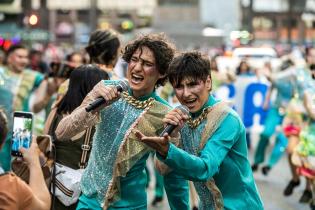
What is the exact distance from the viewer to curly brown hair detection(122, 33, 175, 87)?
5.14 metres

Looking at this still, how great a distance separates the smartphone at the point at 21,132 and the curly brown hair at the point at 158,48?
0.65 meters

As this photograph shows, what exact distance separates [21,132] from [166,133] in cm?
105

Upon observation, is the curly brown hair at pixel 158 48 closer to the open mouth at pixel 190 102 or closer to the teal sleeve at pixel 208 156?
the open mouth at pixel 190 102

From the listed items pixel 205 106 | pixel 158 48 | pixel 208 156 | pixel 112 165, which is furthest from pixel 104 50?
pixel 208 156

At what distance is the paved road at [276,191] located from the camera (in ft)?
36.3

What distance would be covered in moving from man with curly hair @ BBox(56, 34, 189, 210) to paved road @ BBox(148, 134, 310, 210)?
18.6 feet

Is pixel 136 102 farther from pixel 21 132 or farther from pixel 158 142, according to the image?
pixel 158 142

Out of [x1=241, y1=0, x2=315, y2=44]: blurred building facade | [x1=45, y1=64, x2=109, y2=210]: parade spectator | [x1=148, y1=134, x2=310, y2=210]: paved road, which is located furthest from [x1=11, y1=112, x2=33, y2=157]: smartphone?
[x1=241, y1=0, x2=315, y2=44]: blurred building facade

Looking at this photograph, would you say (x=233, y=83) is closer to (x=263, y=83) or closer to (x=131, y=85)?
(x=263, y=83)

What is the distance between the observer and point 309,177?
33.3 feet

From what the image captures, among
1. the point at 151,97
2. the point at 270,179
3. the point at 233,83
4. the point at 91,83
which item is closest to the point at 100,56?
the point at 91,83

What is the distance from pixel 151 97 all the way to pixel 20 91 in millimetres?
4874

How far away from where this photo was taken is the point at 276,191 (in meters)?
12.4

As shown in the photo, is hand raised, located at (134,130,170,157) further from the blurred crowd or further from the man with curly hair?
the man with curly hair
